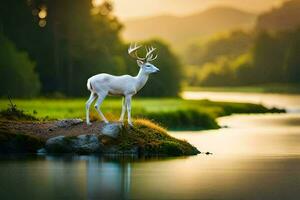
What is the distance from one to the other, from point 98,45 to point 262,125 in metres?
25.9

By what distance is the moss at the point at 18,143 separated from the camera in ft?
99.2

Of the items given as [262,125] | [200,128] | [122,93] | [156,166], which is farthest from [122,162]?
[262,125]

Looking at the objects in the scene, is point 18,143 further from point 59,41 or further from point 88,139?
point 59,41

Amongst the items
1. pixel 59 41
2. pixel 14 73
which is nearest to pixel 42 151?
pixel 14 73

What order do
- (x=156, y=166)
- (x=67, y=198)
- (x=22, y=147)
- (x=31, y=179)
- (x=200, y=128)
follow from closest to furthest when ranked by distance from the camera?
(x=67, y=198) → (x=31, y=179) → (x=156, y=166) → (x=22, y=147) → (x=200, y=128)

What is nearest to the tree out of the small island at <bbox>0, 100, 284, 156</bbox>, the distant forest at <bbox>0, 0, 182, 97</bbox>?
the distant forest at <bbox>0, 0, 182, 97</bbox>

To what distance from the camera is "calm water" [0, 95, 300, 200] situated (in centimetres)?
2238

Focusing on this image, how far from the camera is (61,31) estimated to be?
7212 cm

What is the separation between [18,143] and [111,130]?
335 cm

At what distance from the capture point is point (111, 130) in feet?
97.6

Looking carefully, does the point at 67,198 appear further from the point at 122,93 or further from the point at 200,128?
the point at 200,128

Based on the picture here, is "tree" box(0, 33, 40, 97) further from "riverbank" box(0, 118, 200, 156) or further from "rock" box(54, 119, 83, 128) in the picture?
"riverbank" box(0, 118, 200, 156)

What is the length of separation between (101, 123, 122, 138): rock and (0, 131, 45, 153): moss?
7.39 ft

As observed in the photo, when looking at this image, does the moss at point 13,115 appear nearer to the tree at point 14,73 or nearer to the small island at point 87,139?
the small island at point 87,139
